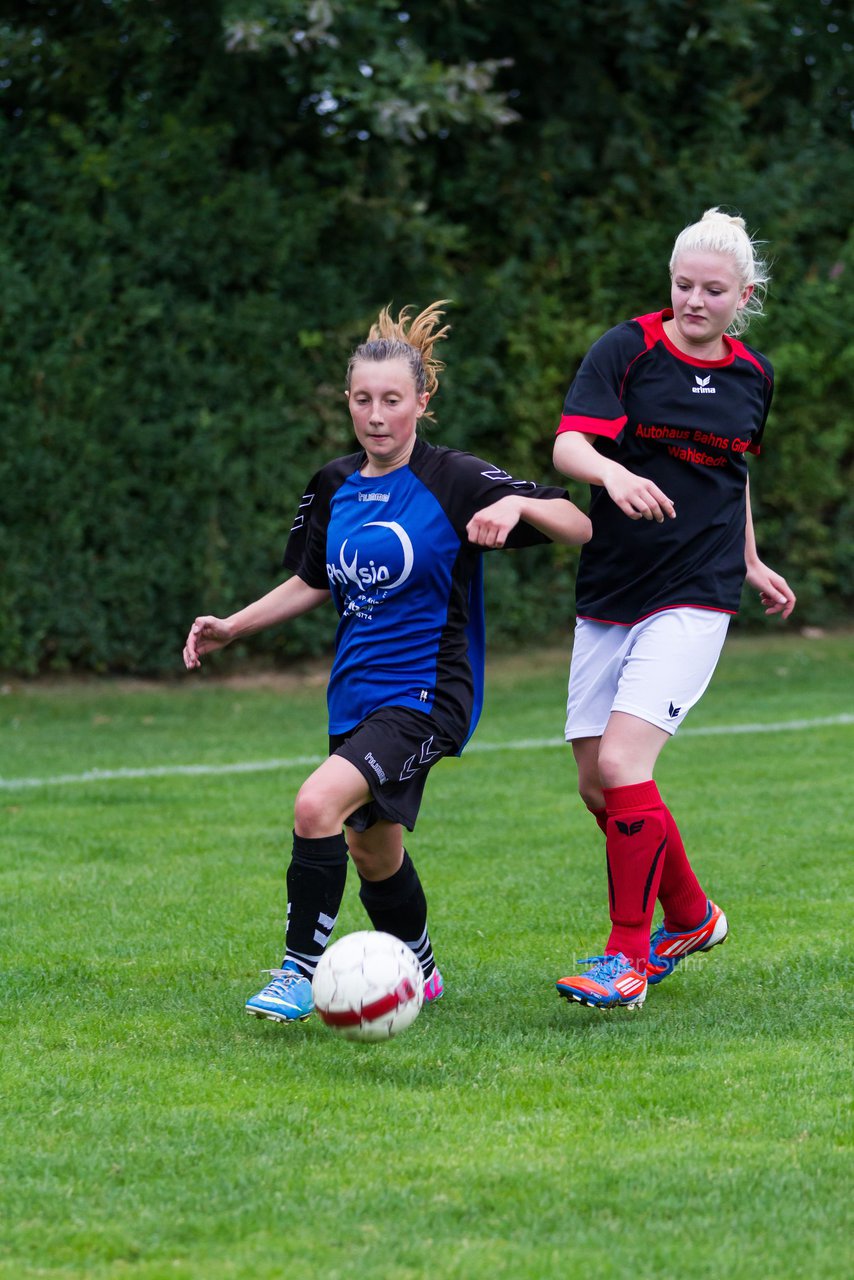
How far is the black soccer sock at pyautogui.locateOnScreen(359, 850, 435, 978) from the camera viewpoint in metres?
4.71

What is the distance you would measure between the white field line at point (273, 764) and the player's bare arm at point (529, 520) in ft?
16.1

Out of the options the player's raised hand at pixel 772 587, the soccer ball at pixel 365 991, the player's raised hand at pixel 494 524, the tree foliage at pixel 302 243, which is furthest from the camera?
the tree foliage at pixel 302 243

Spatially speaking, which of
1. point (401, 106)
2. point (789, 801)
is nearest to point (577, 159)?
point (401, 106)

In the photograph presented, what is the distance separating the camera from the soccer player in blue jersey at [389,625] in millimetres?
4336

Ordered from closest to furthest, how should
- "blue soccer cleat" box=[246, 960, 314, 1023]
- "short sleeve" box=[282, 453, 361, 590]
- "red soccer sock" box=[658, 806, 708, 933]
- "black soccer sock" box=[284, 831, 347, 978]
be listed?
"blue soccer cleat" box=[246, 960, 314, 1023], "black soccer sock" box=[284, 831, 347, 978], "short sleeve" box=[282, 453, 361, 590], "red soccer sock" box=[658, 806, 708, 933]

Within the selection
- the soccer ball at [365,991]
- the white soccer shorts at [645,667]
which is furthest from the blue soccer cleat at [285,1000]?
the white soccer shorts at [645,667]

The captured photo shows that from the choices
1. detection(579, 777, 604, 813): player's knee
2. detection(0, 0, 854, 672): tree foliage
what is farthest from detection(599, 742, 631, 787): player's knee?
detection(0, 0, 854, 672): tree foliage

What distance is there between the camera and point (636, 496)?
4188mm

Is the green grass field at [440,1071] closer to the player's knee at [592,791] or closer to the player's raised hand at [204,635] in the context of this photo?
the player's knee at [592,791]

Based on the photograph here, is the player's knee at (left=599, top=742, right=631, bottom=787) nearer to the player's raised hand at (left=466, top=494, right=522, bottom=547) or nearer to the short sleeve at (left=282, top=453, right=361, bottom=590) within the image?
the player's raised hand at (left=466, top=494, right=522, bottom=547)

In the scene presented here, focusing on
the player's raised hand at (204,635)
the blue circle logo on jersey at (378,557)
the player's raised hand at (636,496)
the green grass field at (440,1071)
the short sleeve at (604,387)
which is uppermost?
the short sleeve at (604,387)

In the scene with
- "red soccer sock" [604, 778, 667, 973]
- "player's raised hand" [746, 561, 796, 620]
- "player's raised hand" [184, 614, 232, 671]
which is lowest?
"red soccer sock" [604, 778, 667, 973]

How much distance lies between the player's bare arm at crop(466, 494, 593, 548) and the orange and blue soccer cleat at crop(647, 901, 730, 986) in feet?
4.06

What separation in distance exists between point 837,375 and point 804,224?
1.29 m
